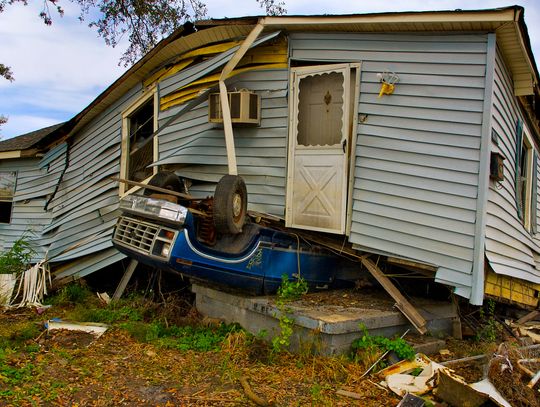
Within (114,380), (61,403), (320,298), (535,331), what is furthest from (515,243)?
(61,403)

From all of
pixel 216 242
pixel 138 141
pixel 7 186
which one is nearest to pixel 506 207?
pixel 216 242

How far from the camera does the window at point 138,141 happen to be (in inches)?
356

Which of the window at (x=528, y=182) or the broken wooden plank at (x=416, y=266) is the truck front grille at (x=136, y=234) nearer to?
the broken wooden plank at (x=416, y=266)

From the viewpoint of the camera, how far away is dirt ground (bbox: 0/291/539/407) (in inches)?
174

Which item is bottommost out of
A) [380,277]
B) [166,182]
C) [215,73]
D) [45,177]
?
[380,277]

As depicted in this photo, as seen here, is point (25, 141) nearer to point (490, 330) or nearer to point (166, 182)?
point (166, 182)

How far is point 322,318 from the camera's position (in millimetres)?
5246

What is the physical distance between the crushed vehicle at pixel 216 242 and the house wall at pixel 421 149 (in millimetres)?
902

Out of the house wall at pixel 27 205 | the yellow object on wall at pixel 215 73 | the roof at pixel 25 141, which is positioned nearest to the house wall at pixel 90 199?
the house wall at pixel 27 205

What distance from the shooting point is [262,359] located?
5.38m

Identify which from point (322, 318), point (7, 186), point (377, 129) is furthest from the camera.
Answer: point (7, 186)

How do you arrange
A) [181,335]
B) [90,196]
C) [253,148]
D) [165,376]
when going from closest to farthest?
[165,376]
[181,335]
[253,148]
[90,196]

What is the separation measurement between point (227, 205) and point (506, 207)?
3.54 m

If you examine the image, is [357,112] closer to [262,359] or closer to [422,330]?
[422,330]
